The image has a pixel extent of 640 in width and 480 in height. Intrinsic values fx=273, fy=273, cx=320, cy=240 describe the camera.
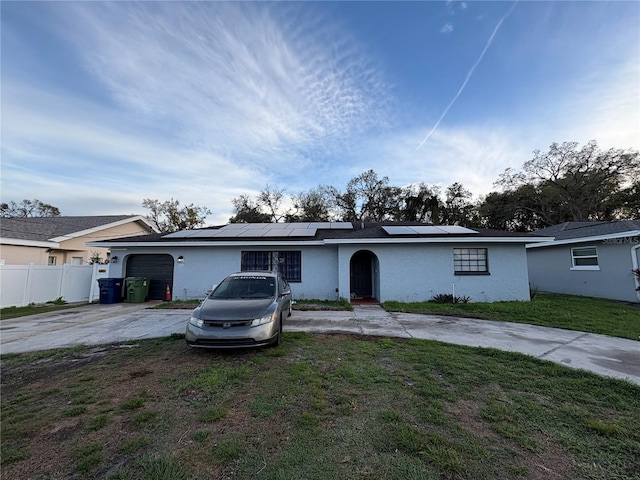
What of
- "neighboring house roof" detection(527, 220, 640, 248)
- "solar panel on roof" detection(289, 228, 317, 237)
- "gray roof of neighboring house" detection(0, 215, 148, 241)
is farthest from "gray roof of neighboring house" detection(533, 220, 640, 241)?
"gray roof of neighboring house" detection(0, 215, 148, 241)

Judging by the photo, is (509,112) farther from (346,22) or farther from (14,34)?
(14,34)

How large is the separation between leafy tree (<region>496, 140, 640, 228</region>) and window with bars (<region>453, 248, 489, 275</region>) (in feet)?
73.4

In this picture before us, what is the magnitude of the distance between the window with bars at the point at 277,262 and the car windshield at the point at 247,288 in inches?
231

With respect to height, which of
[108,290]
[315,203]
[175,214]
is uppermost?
[315,203]

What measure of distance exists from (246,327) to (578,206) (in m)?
Result: 33.7

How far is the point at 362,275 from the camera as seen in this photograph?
43.9 ft

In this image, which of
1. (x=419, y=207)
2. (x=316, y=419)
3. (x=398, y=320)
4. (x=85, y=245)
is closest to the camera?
(x=316, y=419)

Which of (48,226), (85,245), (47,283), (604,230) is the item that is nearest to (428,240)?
(604,230)

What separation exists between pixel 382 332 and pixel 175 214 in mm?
29264

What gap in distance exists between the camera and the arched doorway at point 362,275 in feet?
43.5

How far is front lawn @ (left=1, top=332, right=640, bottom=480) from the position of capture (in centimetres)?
216

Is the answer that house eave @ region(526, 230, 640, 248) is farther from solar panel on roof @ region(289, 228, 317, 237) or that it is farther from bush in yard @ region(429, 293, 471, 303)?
solar panel on roof @ region(289, 228, 317, 237)

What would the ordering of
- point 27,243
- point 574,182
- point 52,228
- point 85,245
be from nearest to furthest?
1. point 27,243
2. point 85,245
3. point 52,228
4. point 574,182

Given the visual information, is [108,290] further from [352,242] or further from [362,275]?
[362,275]
